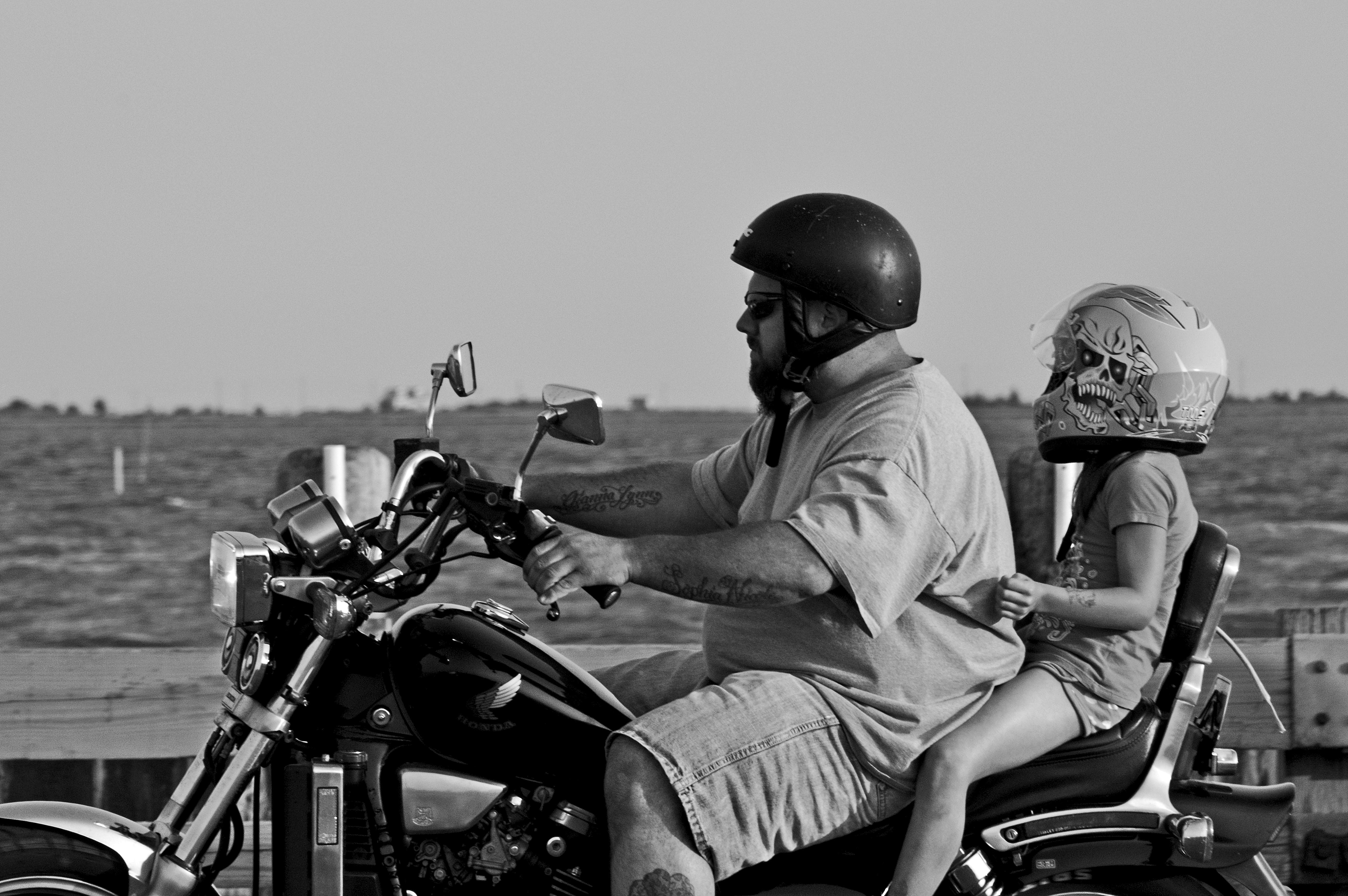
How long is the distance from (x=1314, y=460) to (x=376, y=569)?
57755mm

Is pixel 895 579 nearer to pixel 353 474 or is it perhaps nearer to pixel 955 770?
pixel 955 770

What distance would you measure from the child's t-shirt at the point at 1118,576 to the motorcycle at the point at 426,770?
0.29m

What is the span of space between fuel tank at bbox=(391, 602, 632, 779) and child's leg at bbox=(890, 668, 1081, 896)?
1.82ft

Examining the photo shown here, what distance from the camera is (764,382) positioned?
3039mm

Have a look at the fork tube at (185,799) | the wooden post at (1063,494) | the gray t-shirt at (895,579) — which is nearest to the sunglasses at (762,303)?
the gray t-shirt at (895,579)

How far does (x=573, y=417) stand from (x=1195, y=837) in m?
1.38

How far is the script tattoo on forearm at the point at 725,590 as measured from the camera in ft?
8.57

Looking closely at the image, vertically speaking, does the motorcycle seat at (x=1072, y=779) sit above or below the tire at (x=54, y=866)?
above

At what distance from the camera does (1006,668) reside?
292 centimetres

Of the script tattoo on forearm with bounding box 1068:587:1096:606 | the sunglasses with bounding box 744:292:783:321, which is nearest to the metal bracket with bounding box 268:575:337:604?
the sunglasses with bounding box 744:292:783:321

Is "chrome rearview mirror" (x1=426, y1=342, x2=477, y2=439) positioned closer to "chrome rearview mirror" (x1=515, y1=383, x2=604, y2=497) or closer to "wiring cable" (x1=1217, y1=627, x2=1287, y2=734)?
"chrome rearview mirror" (x1=515, y1=383, x2=604, y2=497)

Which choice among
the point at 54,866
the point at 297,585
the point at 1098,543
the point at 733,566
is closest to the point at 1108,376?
the point at 1098,543

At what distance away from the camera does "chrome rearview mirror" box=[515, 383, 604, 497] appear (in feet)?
8.84

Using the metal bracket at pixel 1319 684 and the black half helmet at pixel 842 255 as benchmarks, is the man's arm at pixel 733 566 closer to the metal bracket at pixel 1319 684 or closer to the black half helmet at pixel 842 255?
the black half helmet at pixel 842 255
